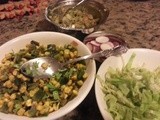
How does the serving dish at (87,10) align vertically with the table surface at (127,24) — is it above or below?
above

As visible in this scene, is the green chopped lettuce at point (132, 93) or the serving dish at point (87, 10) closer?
the green chopped lettuce at point (132, 93)

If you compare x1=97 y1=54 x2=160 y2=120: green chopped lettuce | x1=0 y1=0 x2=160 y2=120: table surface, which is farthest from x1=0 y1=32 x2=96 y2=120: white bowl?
x1=0 y1=0 x2=160 y2=120: table surface

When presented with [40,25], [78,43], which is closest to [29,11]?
[40,25]

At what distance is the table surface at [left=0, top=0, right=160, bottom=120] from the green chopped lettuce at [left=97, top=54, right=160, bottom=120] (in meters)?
0.35

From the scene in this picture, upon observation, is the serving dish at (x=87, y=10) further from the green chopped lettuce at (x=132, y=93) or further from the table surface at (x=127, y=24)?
the green chopped lettuce at (x=132, y=93)

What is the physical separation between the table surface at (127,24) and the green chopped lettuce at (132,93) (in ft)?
1.13

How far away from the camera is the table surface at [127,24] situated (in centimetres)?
138

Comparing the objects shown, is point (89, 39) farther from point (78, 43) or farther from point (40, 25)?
point (40, 25)

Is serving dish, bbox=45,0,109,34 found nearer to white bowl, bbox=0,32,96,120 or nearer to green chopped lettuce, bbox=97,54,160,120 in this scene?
white bowl, bbox=0,32,96,120

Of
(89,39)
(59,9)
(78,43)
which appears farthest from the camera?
(59,9)

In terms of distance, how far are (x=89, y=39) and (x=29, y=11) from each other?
391mm

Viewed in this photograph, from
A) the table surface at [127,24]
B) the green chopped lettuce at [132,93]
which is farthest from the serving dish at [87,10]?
the green chopped lettuce at [132,93]

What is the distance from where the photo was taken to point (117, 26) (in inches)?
57.2

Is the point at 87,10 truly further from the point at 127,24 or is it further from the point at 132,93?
the point at 132,93
